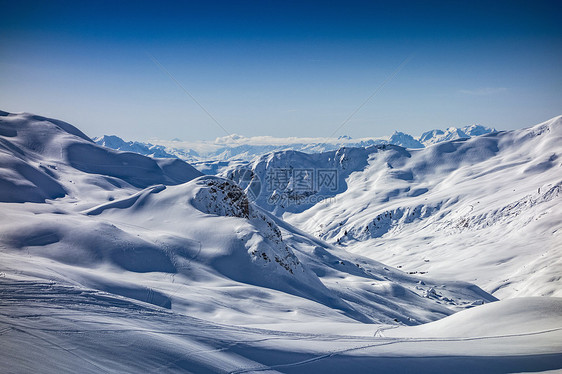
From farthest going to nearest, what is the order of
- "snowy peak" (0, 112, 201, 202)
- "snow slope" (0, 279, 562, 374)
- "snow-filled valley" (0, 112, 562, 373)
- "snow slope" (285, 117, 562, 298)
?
1. "snow slope" (285, 117, 562, 298)
2. "snowy peak" (0, 112, 201, 202)
3. "snow-filled valley" (0, 112, 562, 373)
4. "snow slope" (0, 279, 562, 374)

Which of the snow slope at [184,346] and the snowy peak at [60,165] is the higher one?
the snowy peak at [60,165]

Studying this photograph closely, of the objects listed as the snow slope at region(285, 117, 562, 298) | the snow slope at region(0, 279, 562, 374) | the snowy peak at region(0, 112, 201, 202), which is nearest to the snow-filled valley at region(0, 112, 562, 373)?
the snow slope at region(0, 279, 562, 374)

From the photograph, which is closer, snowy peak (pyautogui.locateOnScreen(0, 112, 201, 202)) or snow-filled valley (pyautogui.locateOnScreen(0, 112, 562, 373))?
snow-filled valley (pyautogui.locateOnScreen(0, 112, 562, 373))

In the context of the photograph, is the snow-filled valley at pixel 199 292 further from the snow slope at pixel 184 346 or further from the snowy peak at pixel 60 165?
the snowy peak at pixel 60 165

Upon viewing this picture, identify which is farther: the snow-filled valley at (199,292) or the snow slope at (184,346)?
the snow-filled valley at (199,292)

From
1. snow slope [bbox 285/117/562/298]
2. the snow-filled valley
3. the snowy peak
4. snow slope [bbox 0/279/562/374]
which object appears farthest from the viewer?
snow slope [bbox 285/117/562/298]

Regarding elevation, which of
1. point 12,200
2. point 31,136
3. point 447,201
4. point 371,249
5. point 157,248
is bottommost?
point 157,248

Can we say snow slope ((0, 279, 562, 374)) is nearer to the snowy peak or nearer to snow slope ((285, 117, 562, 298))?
the snowy peak

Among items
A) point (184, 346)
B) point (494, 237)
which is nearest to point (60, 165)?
point (184, 346)

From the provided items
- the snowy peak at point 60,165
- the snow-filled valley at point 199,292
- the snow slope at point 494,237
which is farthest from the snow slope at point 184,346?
the snow slope at point 494,237

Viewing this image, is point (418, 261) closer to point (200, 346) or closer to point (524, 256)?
point (524, 256)

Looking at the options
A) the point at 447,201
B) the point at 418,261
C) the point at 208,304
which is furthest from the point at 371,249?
the point at 208,304
